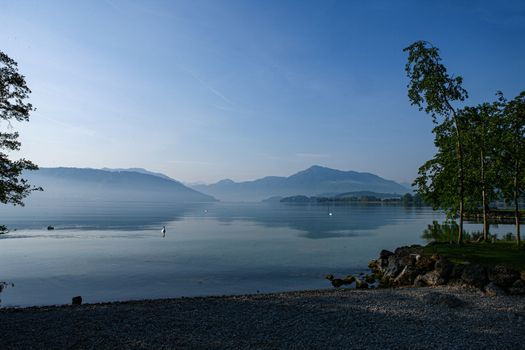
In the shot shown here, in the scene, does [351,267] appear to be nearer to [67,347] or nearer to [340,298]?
[340,298]

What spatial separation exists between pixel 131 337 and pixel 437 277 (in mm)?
19818

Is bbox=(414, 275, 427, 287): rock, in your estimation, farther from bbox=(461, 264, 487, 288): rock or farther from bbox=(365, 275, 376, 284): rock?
bbox=(365, 275, 376, 284): rock

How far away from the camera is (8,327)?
1522 cm

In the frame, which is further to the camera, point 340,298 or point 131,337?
point 340,298

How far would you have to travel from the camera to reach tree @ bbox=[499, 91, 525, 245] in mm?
32125

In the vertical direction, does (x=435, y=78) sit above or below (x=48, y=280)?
above

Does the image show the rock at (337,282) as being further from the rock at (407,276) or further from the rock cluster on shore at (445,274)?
the rock at (407,276)

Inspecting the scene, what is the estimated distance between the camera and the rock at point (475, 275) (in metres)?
21.6

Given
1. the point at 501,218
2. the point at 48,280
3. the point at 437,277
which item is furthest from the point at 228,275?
the point at 501,218

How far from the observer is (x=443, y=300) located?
18.2 meters

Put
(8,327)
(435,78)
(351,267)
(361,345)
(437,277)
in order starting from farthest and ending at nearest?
(351,267) < (435,78) < (437,277) < (8,327) < (361,345)

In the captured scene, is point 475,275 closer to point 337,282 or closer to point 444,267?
point 444,267

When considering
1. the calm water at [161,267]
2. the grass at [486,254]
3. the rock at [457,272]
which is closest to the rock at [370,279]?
the calm water at [161,267]

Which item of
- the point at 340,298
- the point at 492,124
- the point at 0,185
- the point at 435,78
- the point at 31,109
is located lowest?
the point at 340,298
